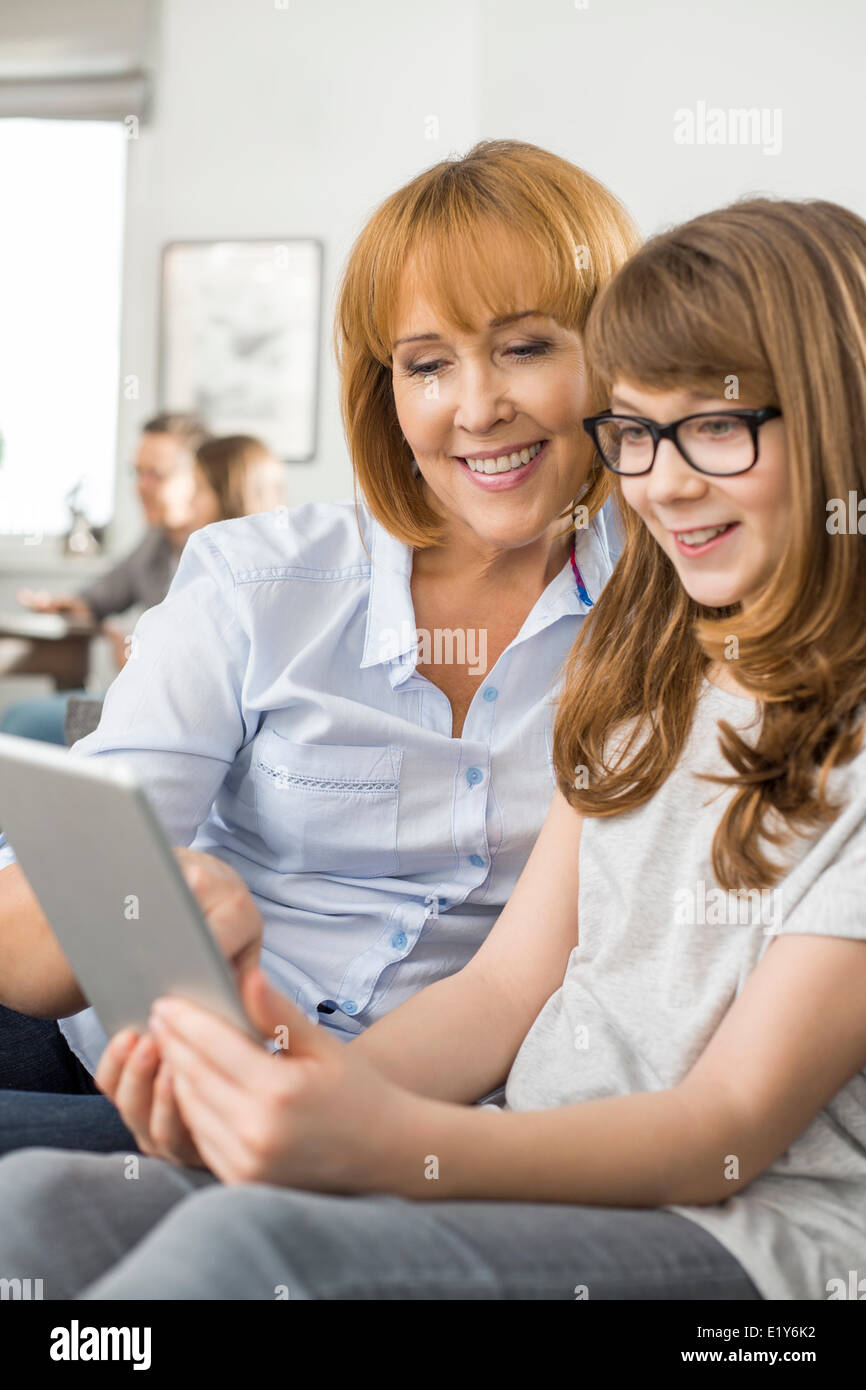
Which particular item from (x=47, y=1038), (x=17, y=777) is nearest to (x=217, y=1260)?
(x=17, y=777)

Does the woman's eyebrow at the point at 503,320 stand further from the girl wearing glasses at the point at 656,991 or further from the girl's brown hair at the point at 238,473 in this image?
the girl's brown hair at the point at 238,473

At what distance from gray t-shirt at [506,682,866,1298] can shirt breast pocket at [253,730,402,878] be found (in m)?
0.27

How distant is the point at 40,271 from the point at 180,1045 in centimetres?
482

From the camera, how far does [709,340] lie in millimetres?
994

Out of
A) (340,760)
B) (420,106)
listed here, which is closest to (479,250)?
(340,760)

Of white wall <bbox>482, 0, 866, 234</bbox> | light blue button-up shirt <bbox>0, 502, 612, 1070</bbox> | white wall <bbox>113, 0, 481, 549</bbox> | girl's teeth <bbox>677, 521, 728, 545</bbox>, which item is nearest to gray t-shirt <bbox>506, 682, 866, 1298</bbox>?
girl's teeth <bbox>677, 521, 728, 545</bbox>

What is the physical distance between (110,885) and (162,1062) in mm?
126

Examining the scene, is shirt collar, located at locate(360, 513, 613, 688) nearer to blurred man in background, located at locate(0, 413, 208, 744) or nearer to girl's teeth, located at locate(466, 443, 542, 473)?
Result: girl's teeth, located at locate(466, 443, 542, 473)

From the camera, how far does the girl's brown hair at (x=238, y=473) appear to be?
12.8 feet

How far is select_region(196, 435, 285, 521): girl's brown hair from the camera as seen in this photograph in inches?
154

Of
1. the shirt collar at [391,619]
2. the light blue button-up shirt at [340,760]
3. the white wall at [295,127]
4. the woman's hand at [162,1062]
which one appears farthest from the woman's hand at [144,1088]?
the white wall at [295,127]

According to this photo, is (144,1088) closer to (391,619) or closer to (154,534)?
(391,619)

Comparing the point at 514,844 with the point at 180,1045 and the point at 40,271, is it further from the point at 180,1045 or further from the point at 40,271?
the point at 40,271
